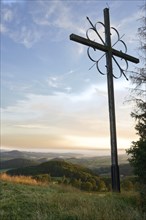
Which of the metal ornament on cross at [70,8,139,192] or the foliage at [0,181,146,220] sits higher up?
the metal ornament on cross at [70,8,139,192]

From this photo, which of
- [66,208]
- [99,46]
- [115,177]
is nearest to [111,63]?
[99,46]

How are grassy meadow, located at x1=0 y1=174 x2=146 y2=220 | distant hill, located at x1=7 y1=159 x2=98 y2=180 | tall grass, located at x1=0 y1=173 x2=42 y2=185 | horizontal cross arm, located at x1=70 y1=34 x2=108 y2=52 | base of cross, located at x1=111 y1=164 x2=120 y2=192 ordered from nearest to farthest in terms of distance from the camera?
grassy meadow, located at x1=0 y1=174 x2=146 y2=220
horizontal cross arm, located at x1=70 y1=34 x2=108 y2=52
base of cross, located at x1=111 y1=164 x2=120 y2=192
tall grass, located at x1=0 y1=173 x2=42 y2=185
distant hill, located at x1=7 y1=159 x2=98 y2=180

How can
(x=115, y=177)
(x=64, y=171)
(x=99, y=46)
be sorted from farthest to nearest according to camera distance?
(x=64, y=171)
(x=99, y=46)
(x=115, y=177)

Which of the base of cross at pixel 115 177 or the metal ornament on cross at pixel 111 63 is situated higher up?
the metal ornament on cross at pixel 111 63

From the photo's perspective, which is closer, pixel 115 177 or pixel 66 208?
pixel 66 208

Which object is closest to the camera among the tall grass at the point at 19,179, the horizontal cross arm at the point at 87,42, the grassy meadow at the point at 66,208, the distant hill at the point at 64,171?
the grassy meadow at the point at 66,208

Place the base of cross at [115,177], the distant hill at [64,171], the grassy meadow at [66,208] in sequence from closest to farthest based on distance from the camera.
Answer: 1. the grassy meadow at [66,208]
2. the base of cross at [115,177]
3. the distant hill at [64,171]

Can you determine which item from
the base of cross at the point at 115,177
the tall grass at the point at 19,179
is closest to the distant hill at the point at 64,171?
the tall grass at the point at 19,179

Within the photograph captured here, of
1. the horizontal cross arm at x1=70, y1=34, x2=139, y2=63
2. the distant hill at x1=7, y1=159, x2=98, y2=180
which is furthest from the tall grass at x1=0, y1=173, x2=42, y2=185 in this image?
the horizontal cross arm at x1=70, y1=34, x2=139, y2=63

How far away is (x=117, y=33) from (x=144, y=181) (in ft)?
25.2

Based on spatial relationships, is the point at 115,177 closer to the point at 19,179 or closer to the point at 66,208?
the point at 66,208

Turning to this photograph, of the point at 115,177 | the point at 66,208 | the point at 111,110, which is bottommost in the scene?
the point at 66,208

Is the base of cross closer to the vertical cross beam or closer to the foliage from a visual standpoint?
the vertical cross beam

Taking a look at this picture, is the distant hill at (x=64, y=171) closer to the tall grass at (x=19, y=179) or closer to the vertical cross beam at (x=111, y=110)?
the tall grass at (x=19, y=179)
